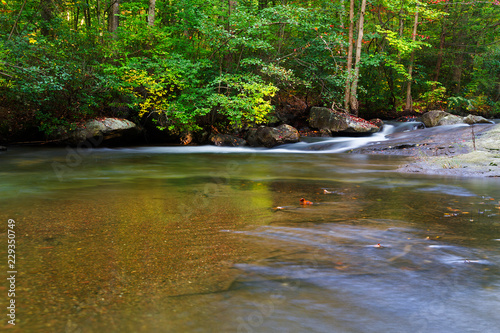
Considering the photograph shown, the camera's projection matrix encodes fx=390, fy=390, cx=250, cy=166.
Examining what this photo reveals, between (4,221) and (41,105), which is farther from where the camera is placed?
(41,105)

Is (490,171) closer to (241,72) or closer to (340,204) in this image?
(340,204)

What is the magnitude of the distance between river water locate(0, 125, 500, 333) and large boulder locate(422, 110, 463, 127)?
1153 cm

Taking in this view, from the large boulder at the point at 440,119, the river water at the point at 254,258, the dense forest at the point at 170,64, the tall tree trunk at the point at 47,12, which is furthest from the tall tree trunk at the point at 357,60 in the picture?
the tall tree trunk at the point at 47,12

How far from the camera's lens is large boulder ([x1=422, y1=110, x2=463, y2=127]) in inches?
679

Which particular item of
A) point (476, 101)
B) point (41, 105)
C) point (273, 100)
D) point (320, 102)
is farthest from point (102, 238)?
point (476, 101)

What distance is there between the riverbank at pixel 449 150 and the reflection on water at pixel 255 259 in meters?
1.87

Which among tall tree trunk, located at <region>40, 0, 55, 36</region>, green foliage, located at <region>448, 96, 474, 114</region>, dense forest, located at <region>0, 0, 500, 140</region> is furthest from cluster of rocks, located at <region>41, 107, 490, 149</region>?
green foliage, located at <region>448, 96, 474, 114</region>

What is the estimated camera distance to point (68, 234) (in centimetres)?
384

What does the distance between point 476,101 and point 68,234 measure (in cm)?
2516

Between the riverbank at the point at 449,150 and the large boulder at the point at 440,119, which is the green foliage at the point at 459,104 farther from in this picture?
the riverbank at the point at 449,150

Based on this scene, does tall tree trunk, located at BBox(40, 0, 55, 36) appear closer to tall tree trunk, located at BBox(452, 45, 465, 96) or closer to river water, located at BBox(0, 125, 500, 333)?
river water, located at BBox(0, 125, 500, 333)

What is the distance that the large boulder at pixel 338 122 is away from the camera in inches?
709

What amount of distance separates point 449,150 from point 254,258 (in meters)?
10.3

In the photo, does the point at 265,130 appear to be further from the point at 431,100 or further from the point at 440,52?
the point at 440,52
